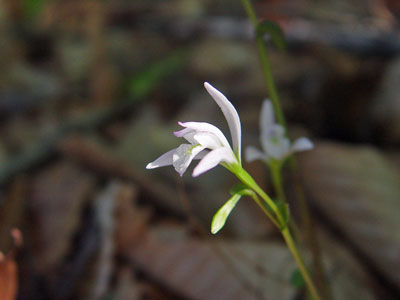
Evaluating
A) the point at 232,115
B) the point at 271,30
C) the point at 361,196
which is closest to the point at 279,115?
the point at 271,30

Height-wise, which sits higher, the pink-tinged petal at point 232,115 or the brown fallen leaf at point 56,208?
the pink-tinged petal at point 232,115

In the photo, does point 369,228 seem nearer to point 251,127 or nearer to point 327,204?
point 327,204

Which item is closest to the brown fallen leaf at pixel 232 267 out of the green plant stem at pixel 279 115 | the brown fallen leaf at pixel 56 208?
the green plant stem at pixel 279 115

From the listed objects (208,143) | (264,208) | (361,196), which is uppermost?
(208,143)

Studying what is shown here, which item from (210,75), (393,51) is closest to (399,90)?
(393,51)

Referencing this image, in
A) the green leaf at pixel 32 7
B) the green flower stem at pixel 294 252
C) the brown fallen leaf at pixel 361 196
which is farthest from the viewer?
the green leaf at pixel 32 7

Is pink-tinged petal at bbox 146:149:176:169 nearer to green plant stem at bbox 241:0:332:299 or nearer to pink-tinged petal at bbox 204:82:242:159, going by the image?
pink-tinged petal at bbox 204:82:242:159

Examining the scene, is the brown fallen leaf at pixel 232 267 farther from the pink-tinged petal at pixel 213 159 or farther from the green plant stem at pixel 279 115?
the pink-tinged petal at pixel 213 159

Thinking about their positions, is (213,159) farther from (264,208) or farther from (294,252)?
(294,252)
